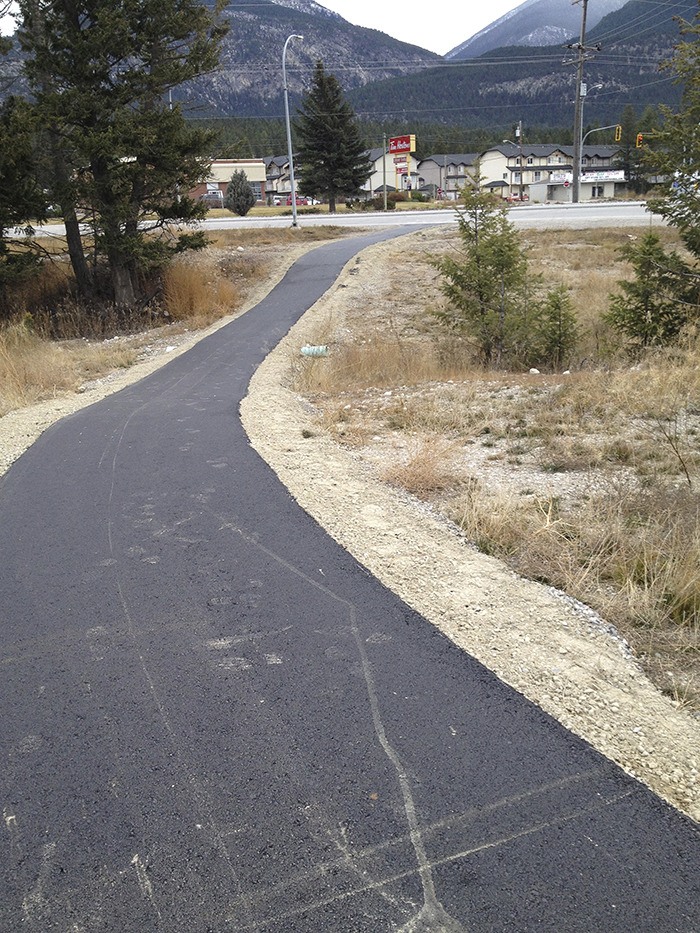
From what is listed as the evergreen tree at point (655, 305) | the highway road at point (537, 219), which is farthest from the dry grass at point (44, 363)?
the highway road at point (537, 219)

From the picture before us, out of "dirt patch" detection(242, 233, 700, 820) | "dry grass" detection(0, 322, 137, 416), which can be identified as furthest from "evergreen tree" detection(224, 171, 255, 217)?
"dirt patch" detection(242, 233, 700, 820)

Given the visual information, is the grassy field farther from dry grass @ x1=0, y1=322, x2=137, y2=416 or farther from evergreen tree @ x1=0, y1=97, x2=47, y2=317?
evergreen tree @ x1=0, y1=97, x2=47, y2=317

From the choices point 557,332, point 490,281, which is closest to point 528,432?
point 557,332

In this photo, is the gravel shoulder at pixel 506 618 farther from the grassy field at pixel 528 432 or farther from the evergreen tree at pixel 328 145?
the evergreen tree at pixel 328 145

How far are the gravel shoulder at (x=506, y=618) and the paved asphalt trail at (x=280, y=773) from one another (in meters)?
0.15

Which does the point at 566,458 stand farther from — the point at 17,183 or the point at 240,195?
the point at 240,195

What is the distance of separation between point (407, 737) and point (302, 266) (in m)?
23.2

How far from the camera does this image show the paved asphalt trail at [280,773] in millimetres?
2381

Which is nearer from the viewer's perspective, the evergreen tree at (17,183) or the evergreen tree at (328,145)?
the evergreen tree at (17,183)

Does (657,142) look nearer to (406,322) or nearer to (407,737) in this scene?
(406,322)

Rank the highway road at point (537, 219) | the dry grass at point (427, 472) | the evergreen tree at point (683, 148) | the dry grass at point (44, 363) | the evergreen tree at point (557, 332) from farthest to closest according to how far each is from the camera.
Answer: the highway road at point (537, 219) → the evergreen tree at point (557, 332) → the dry grass at point (44, 363) → the evergreen tree at point (683, 148) → the dry grass at point (427, 472)

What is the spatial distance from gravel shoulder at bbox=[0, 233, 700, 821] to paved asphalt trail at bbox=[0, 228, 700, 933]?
148mm

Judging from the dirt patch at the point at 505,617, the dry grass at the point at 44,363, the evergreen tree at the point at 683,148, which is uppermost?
the evergreen tree at the point at 683,148

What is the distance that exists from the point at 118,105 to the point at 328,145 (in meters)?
47.3
